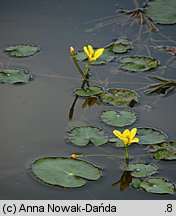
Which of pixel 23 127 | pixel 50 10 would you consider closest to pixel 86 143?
pixel 23 127

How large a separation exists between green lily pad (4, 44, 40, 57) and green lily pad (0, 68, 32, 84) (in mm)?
155

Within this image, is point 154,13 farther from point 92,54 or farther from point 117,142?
point 117,142

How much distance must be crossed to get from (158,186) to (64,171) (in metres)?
0.33

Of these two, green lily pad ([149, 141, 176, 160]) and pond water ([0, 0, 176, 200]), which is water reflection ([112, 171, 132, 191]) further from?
green lily pad ([149, 141, 176, 160])

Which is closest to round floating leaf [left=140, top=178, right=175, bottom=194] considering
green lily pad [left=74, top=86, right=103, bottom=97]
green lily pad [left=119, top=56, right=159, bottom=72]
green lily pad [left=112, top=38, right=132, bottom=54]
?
green lily pad [left=74, top=86, right=103, bottom=97]

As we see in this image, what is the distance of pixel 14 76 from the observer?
8.70 feet

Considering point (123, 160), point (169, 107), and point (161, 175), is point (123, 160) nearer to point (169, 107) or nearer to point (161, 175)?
point (161, 175)

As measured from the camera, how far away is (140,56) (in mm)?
2824

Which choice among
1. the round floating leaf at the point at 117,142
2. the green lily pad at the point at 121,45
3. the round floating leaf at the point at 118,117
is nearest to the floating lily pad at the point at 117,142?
the round floating leaf at the point at 117,142

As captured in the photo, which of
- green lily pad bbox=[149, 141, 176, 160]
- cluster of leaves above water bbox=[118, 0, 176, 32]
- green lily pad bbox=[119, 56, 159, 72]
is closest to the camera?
green lily pad bbox=[149, 141, 176, 160]

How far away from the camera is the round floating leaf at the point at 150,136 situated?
221cm

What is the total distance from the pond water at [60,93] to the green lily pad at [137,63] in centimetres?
3

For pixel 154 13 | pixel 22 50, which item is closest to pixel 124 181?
pixel 22 50

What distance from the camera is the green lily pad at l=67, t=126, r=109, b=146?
7.23ft
